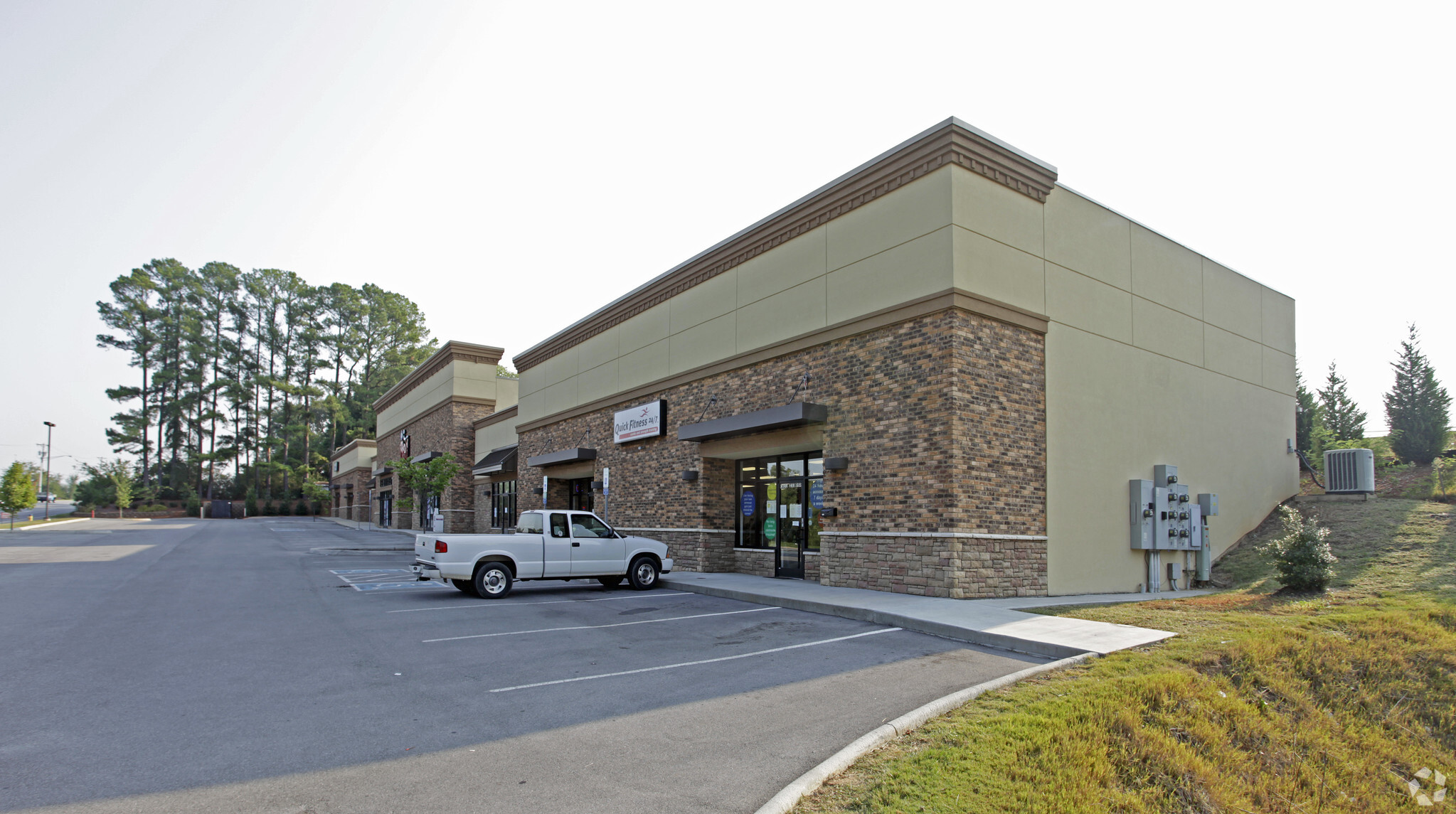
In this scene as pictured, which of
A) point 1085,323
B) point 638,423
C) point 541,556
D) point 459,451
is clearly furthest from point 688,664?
point 459,451

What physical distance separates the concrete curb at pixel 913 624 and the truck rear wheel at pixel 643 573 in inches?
61.3

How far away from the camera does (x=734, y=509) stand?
2033 centimetres

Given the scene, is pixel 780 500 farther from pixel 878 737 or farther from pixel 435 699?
pixel 878 737

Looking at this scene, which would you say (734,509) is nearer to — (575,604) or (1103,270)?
(575,604)

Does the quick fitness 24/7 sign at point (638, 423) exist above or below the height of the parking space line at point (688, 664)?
above

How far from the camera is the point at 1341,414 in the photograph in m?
28.7

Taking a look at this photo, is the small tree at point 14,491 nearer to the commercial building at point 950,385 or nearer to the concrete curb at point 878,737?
the commercial building at point 950,385

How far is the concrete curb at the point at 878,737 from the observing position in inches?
184

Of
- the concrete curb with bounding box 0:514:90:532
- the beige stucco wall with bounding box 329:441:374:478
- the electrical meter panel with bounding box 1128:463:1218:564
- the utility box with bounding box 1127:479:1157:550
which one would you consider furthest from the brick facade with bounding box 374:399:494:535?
the electrical meter panel with bounding box 1128:463:1218:564

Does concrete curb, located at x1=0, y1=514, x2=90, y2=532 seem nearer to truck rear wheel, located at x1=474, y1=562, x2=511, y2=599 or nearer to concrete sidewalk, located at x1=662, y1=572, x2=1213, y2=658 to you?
truck rear wheel, located at x1=474, y1=562, x2=511, y2=599

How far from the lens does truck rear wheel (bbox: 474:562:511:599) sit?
1469cm

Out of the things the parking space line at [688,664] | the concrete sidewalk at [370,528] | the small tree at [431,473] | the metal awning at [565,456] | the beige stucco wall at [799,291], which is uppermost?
the beige stucco wall at [799,291]

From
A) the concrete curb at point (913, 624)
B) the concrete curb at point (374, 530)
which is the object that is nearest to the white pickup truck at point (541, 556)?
the concrete curb at point (913, 624)

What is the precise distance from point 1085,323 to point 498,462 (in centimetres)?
2538
